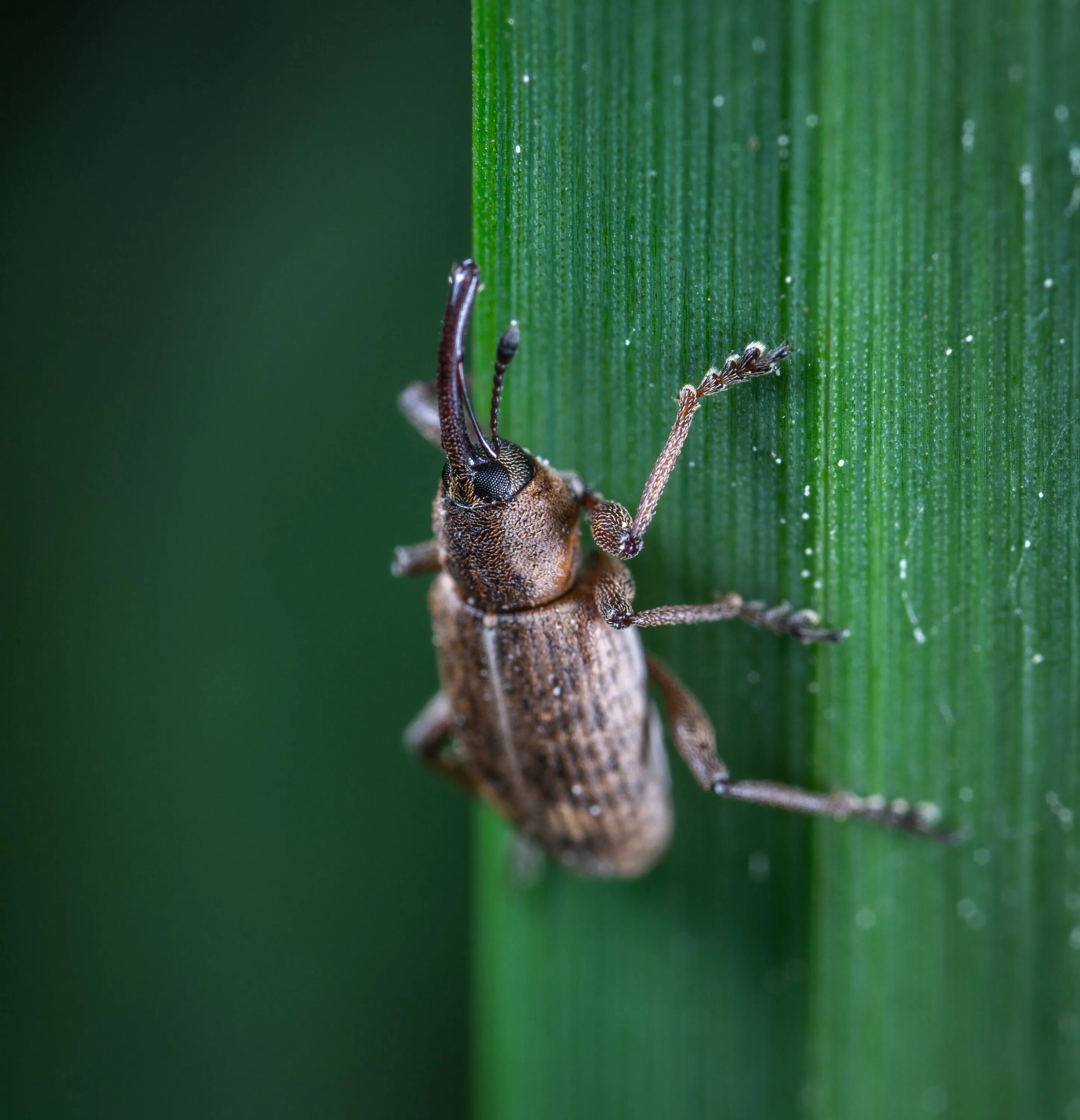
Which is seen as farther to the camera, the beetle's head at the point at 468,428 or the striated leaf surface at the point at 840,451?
the beetle's head at the point at 468,428

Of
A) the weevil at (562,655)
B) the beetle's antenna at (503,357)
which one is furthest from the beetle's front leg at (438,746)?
the beetle's antenna at (503,357)

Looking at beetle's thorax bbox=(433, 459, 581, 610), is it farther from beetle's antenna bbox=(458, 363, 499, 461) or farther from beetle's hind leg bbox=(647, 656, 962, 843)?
beetle's hind leg bbox=(647, 656, 962, 843)

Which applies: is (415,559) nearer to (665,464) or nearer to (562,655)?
(562,655)

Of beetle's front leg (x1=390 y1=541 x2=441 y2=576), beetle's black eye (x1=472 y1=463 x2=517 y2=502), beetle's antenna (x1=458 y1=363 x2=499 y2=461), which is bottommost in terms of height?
beetle's front leg (x1=390 y1=541 x2=441 y2=576)

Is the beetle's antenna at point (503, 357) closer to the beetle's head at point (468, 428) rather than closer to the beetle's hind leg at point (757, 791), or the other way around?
the beetle's head at point (468, 428)

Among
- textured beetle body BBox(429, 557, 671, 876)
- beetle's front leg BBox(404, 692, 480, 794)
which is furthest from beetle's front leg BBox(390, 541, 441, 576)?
beetle's front leg BBox(404, 692, 480, 794)

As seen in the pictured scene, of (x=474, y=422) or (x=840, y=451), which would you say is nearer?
(x=840, y=451)

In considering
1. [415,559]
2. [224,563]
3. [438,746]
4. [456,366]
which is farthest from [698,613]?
[224,563]

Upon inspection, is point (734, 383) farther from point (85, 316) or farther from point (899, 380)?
point (85, 316)
